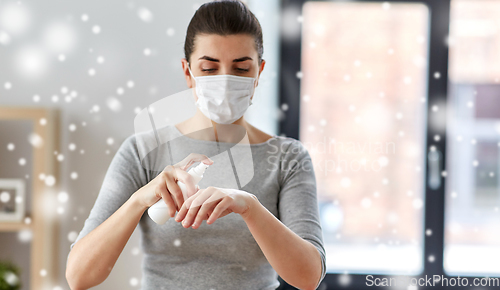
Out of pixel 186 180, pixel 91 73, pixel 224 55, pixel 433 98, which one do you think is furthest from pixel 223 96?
pixel 433 98

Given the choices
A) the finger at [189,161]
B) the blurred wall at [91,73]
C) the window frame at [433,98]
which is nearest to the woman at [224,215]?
the finger at [189,161]

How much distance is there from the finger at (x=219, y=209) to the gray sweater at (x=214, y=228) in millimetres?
184

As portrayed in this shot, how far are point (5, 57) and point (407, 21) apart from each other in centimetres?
141

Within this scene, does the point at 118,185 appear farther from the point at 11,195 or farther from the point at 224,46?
the point at 11,195

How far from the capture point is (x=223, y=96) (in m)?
0.68

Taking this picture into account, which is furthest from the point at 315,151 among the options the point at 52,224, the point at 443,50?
the point at 52,224

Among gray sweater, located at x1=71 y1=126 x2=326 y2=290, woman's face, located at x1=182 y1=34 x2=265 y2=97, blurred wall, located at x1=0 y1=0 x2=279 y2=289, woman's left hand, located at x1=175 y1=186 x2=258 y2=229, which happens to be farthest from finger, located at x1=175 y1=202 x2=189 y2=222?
blurred wall, located at x1=0 y1=0 x2=279 y2=289

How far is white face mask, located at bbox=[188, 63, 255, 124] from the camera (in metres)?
0.67

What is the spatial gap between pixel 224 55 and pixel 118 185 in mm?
320

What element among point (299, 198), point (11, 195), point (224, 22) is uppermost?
point (224, 22)

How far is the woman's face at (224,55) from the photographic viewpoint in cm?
65

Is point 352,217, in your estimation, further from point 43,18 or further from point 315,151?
point 43,18

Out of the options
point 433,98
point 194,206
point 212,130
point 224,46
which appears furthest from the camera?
point 433,98

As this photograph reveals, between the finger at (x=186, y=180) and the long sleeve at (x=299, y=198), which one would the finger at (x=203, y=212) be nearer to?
the finger at (x=186, y=180)
